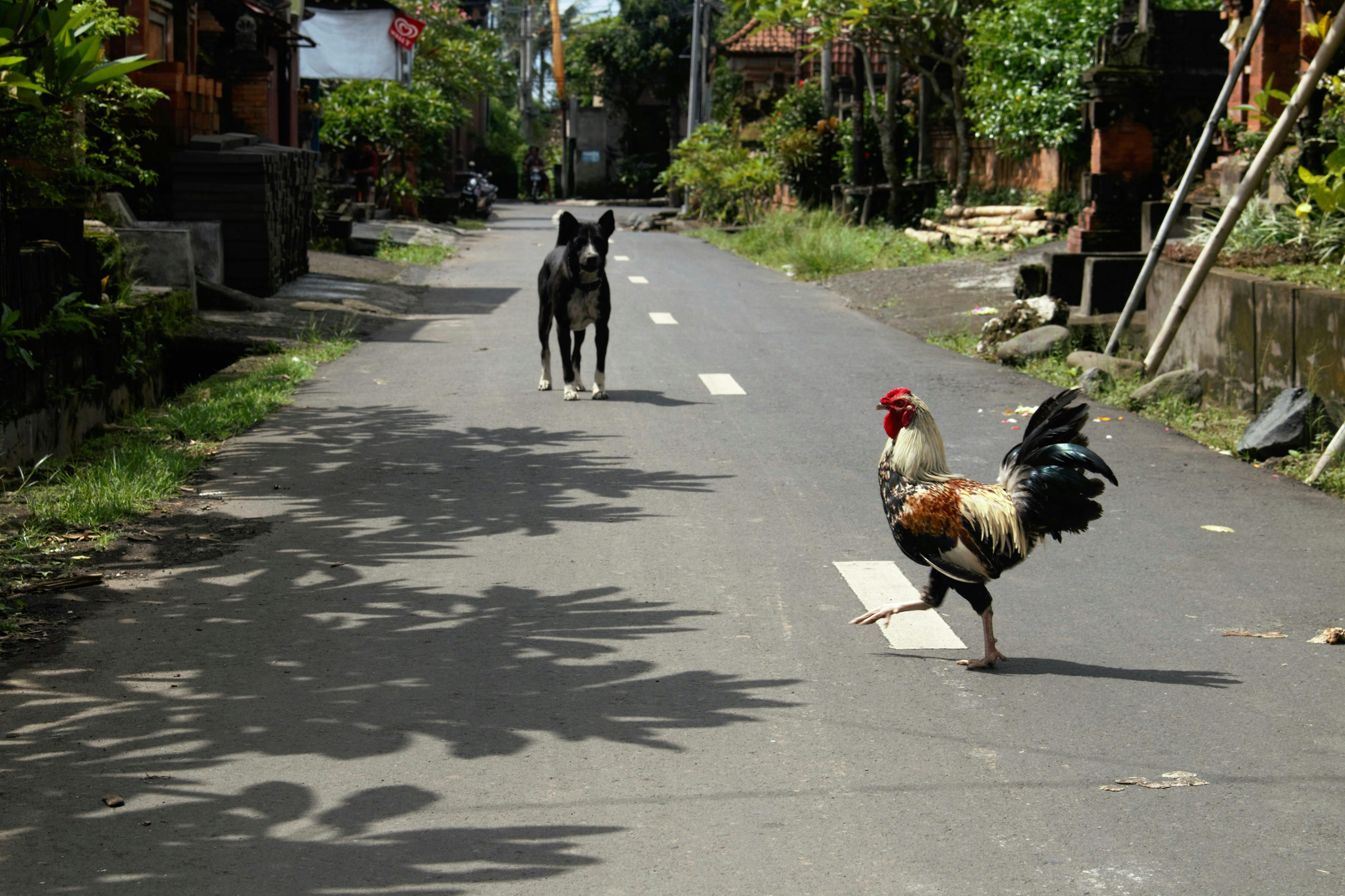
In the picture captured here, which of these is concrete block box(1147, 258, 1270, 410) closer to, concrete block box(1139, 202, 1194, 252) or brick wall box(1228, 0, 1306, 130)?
concrete block box(1139, 202, 1194, 252)

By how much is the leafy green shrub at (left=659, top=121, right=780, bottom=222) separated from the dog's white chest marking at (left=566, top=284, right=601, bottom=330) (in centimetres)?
2799

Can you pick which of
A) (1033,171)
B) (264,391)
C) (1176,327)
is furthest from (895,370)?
(1033,171)

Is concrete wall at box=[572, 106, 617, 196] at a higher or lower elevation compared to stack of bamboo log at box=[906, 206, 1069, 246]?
higher

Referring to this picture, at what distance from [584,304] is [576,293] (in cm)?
11

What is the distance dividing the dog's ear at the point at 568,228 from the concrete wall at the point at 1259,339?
5.12 meters

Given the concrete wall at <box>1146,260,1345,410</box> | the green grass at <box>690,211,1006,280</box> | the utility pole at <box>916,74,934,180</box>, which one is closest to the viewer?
the concrete wall at <box>1146,260,1345,410</box>

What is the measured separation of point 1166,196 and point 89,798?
63.7 feet

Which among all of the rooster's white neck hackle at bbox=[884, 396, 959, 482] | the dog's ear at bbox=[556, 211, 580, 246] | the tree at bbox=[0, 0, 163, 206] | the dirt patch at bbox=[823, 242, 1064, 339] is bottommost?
the dirt patch at bbox=[823, 242, 1064, 339]

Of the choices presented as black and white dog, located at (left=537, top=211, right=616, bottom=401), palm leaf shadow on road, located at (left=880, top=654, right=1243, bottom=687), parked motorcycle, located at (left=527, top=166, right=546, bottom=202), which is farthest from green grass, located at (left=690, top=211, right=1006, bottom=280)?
parked motorcycle, located at (left=527, top=166, right=546, bottom=202)

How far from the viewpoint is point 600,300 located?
11820mm

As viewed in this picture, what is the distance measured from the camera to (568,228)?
38.5 ft

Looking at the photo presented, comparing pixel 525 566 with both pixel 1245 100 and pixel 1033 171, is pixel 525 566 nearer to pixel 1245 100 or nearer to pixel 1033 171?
pixel 1245 100

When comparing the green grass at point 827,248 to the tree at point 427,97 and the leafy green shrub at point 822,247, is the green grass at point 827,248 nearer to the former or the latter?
the leafy green shrub at point 822,247

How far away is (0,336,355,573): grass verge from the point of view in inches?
288
